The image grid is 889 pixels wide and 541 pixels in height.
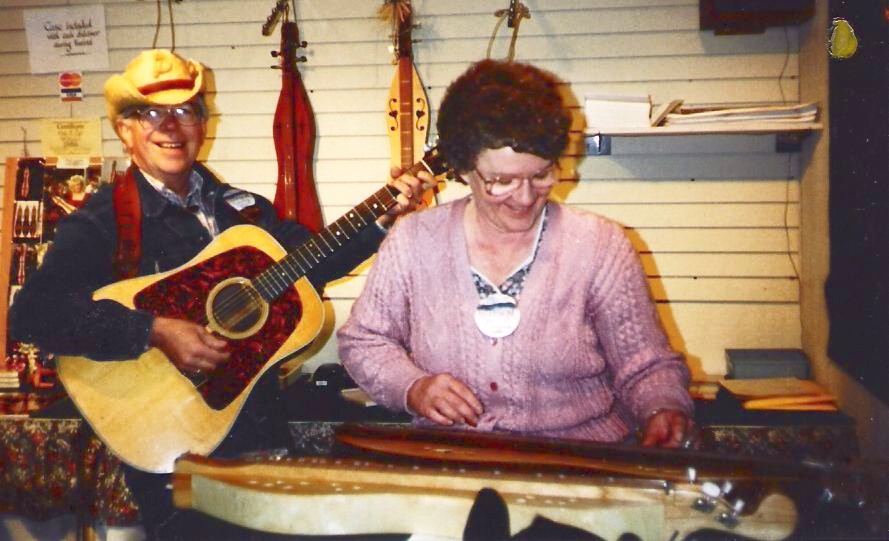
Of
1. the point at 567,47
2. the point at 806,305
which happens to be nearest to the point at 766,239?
the point at 806,305

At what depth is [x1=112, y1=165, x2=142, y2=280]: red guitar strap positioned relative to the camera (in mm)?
2490

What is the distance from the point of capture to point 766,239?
12.7ft

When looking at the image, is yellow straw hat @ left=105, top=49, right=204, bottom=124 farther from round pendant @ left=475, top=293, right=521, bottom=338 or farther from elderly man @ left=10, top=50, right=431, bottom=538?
round pendant @ left=475, top=293, right=521, bottom=338

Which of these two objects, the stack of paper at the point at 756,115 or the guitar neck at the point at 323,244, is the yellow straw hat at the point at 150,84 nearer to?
the guitar neck at the point at 323,244

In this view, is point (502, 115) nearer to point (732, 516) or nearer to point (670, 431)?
point (670, 431)

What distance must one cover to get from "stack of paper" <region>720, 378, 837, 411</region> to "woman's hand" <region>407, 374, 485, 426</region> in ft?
6.24

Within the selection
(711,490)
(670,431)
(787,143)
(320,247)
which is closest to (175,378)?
(320,247)

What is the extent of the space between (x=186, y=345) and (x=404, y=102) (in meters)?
1.94

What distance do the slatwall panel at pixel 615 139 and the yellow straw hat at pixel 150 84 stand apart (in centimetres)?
155

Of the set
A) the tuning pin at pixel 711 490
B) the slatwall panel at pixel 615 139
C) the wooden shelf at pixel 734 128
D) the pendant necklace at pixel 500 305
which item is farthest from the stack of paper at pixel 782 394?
the tuning pin at pixel 711 490

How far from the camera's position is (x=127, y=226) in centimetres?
250

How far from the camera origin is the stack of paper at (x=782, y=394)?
317 cm

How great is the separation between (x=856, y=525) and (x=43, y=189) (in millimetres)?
4322

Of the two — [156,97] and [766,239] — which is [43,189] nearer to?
[156,97]
